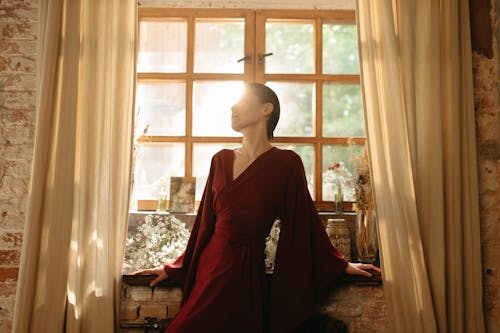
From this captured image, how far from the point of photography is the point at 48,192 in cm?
237

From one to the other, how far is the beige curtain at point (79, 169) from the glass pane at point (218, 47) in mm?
724

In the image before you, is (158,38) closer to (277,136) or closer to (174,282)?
(277,136)

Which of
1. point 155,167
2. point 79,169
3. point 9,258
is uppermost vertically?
point 155,167

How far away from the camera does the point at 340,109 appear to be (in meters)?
3.44

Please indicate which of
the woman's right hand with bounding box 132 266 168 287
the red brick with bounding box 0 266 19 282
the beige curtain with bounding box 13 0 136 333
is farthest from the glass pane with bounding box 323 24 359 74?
the red brick with bounding box 0 266 19 282

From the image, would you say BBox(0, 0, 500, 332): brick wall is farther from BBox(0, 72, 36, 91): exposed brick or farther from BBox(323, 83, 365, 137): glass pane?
BBox(323, 83, 365, 137): glass pane

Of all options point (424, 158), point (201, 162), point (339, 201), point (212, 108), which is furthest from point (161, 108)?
point (424, 158)

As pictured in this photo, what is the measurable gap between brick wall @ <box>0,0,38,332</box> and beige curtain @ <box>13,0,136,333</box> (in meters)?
0.19

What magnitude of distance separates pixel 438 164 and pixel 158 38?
6.62 feet

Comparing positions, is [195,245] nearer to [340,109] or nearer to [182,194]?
[182,194]

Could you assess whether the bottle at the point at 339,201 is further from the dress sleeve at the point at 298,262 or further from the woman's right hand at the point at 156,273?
the woman's right hand at the point at 156,273

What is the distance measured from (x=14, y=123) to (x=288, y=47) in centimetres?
180

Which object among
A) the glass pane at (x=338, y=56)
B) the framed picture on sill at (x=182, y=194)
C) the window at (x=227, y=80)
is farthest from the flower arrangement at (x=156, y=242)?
the glass pane at (x=338, y=56)

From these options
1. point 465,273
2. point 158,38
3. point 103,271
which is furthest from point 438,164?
point 158,38
